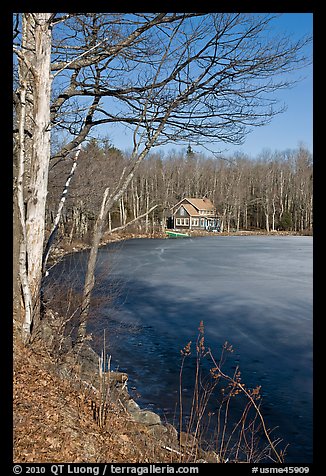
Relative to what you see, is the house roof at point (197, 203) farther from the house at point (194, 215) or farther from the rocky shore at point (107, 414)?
the rocky shore at point (107, 414)

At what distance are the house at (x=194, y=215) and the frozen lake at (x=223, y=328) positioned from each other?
24974 mm

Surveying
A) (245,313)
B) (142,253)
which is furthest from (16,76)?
(142,253)

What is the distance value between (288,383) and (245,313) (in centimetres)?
367

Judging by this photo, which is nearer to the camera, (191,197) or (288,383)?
(288,383)

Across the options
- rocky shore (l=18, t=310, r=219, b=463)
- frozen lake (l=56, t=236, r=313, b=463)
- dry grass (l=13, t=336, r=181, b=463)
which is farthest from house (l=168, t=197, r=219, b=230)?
dry grass (l=13, t=336, r=181, b=463)

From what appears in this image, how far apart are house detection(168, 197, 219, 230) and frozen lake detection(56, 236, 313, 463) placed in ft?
81.9

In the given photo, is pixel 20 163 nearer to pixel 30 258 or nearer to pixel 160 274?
pixel 30 258

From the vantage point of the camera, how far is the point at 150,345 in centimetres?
716

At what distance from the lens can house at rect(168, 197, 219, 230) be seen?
134ft

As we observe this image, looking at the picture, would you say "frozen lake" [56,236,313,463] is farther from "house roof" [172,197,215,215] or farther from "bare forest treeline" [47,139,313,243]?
"house roof" [172,197,215,215]

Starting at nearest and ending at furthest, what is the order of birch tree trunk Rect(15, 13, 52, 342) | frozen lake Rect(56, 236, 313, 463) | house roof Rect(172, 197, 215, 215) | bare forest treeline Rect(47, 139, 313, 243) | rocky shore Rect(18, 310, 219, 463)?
rocky shore Rect(18, 310, 219, 463)
birch tree trunk Rect(15, 13, 52, 342)
frozen lake Rect(56, 236, 313, 463)
bare forest treeline Rect(47, 139, 313, 243)
house roof Rect(172, 197, 215, 215)

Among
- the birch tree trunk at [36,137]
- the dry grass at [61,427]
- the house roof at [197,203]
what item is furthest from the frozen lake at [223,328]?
the house roof at [197,203]

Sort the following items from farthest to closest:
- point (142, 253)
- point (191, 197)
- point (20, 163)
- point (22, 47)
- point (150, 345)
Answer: point (191, 197) → point (142, 253) → point (150, 345) → point (22, 47) → point (20, 163)
